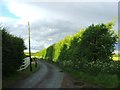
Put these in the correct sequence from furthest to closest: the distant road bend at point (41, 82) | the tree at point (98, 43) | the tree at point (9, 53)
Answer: the tree at point (98, 43) < the tree at point (9, 53) < the distant road bend at point (41, 82)

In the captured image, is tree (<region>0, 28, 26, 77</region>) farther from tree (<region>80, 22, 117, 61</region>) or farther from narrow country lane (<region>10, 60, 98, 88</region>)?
tree (<region>80, 22, 117, 61</region>)

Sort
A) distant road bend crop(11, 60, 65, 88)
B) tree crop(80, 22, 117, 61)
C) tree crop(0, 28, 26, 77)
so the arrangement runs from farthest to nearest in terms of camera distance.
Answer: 1. tree crop(80, 22, 117, 61)
2. tree crop(0, 28, 26, 77)
3. distant road bend crop(11, 60, 65, 88)

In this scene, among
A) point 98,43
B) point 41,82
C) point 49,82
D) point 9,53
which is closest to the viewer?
point 9,53

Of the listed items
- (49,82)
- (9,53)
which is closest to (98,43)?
(49,82)

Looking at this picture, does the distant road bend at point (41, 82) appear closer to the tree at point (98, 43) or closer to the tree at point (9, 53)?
the tree at point (9, 53)

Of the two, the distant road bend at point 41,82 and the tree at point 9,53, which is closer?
the distant road bend at point 41,82

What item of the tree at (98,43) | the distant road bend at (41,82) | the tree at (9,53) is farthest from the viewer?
the tree at (98,43)

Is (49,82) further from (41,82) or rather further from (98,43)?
(98,43)

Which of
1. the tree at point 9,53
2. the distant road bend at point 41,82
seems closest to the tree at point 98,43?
the distant road bend at point 41,82

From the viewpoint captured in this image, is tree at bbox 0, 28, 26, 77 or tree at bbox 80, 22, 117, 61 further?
tree at bbox 80, 22, 117, 61

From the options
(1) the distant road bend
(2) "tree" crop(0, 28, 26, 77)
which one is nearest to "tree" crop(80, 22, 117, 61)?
(1) the distant road bend

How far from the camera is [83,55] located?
34.7 metres

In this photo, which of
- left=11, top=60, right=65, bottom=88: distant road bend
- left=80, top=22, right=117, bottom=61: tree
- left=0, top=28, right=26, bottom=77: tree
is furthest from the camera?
left=80, top=22, right=117, bottom=61: tree

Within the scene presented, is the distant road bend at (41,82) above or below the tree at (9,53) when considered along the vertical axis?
below
